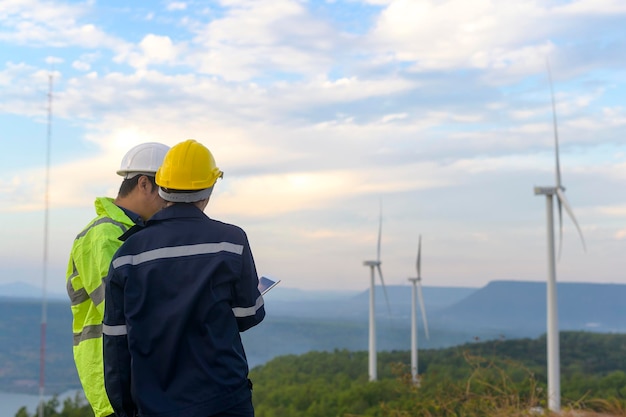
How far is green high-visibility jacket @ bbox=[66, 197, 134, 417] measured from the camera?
4.67 metres

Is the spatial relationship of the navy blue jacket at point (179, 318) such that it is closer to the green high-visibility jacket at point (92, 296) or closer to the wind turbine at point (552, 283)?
the green high-visibility jacket at point (92, 296)

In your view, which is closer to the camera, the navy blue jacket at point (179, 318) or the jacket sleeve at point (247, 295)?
the navy blue jacket at point (179, 318)

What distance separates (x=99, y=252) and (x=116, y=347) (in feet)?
1.98

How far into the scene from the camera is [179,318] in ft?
13.7

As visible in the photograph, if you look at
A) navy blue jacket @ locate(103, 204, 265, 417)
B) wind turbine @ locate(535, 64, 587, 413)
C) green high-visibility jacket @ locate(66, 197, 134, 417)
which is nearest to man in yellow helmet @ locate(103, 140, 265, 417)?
navy blue jacket @ locate(103, 204, 265, 417)

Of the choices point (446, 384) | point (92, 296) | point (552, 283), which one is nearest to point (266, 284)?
point (92, 296)

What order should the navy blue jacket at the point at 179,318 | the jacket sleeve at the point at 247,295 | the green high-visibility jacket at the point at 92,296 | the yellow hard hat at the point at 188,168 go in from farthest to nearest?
the green high-visibility jacket at the point at 92,296 < the yellow hard hat at the point at 188,168 < the jacket sleeve at the point at 247,295 < the navy blue jacket at the point at 179,318

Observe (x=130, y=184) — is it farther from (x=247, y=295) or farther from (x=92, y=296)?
(x=247, y=295)

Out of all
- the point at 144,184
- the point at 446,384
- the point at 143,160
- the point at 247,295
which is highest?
the point at 143,160

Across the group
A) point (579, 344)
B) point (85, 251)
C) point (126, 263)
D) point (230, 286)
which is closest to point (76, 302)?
point (85, 251)

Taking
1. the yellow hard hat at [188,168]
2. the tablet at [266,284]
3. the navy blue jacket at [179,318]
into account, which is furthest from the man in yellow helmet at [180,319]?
the tablet at [266,284]

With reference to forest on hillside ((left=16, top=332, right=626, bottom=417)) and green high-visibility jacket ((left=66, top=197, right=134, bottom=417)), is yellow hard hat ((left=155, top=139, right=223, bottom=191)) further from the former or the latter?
forest on hillside ((left=16, top=332, right=626, bottom=417))

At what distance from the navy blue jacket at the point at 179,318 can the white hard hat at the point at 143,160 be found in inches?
32.8

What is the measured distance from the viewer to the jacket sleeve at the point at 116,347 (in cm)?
430
